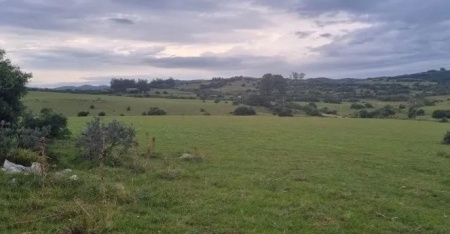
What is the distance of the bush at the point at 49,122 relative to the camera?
86.7ft

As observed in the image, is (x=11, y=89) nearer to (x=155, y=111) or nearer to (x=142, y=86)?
(x=155, y=111)

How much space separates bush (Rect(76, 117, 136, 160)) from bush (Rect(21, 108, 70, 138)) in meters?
8.08

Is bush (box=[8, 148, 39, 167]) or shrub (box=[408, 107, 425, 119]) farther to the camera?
shrub (box=[408, 107, 425, 119])

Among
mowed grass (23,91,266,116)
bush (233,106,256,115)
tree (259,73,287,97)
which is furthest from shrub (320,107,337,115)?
tree (259,73,287,97)

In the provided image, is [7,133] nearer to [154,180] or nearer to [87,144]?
[87,144]

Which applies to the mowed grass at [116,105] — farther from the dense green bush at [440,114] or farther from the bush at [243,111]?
the dense green bush at [440,114]

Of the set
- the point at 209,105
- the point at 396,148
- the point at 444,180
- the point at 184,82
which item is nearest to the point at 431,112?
the point at 209,105

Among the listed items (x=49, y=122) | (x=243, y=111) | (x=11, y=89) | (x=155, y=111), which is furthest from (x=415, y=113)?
(x=11, y=89)

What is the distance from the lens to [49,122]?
27281mm

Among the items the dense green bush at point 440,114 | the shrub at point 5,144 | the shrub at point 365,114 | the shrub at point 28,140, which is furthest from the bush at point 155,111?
the shrub at point 5,144

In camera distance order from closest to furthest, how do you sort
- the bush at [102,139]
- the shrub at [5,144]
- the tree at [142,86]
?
the shrub at [5,144] → the bush at [102,139] → the tree at [142,86]

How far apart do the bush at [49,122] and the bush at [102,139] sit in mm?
8084

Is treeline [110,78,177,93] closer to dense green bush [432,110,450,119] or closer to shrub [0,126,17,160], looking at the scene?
dense green bush [432,110,450,119]

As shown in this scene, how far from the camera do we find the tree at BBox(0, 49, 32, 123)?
25250mm
